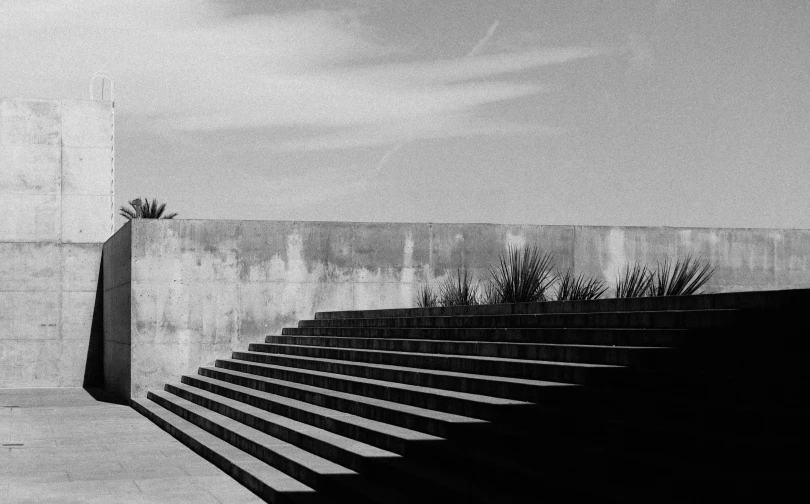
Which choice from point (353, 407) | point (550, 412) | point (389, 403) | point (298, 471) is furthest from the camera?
point (353, 407)

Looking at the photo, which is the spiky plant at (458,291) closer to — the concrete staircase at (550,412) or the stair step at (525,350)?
the stair step at (525,350)

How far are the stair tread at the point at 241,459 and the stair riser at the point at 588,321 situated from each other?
2.27 m

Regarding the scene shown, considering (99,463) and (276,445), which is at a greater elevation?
(276,445)

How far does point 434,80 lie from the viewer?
36.3 m

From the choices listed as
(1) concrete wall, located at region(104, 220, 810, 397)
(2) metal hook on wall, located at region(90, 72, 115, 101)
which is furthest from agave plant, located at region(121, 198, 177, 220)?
(1) concrete wall, located at region(104, 220, 810, 397)

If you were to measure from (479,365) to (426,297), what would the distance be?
22.2 ft

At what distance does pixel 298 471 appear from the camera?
7570mm

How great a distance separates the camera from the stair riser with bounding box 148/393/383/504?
260 inches

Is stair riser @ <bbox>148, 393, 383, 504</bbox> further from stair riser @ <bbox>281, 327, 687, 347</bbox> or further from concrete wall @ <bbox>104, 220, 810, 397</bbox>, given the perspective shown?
concrete wall @ <bbox>104, 220, 810, 397</bbox>

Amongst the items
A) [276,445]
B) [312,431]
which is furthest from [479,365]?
[276,445]

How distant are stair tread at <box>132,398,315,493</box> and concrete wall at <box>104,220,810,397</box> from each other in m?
2.92

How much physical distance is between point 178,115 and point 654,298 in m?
25.9

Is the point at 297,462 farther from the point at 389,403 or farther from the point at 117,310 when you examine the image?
the point at 117,310

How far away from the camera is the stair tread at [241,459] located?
24.1ft
